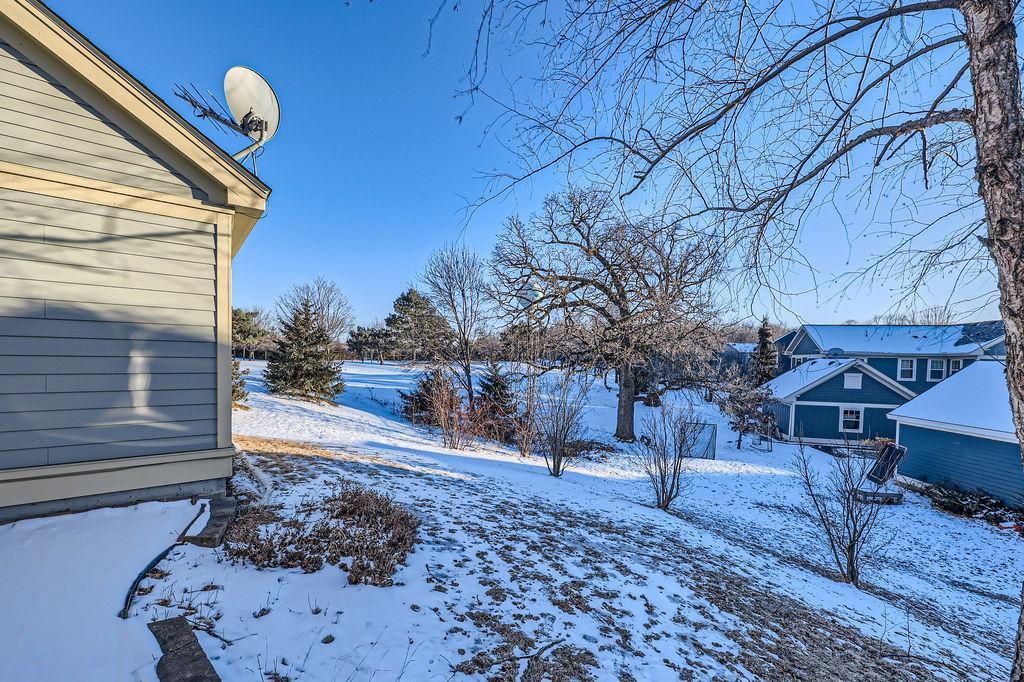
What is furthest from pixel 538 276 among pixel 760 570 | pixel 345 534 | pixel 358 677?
pixel 358 677

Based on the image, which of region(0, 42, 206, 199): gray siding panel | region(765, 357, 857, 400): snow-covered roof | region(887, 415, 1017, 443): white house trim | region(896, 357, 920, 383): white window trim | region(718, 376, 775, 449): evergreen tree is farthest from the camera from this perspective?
region(896, 357, 920, 383): white window trim

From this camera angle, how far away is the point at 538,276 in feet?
46.7

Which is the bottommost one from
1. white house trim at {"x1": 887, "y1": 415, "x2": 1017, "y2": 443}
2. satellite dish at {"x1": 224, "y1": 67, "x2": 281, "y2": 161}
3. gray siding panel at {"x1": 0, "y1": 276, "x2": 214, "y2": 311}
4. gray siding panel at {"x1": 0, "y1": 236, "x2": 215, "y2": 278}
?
white house trim at {"x1": 887, "y1": 415, "x2": 1017, "y2": 443}

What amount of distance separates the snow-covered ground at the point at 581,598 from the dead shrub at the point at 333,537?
0.12m

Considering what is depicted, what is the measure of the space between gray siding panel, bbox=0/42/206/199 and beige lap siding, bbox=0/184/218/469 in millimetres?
334

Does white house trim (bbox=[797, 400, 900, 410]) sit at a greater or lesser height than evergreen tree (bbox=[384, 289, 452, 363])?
lesser

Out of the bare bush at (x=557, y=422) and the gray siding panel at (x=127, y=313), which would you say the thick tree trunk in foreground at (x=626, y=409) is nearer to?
the bare bush at (x=557, y=422)

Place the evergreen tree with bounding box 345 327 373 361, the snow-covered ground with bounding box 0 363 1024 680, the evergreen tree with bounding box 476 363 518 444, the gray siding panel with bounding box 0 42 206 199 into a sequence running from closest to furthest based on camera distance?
1. the snow-covered ground with bounding box 0 363 1024 680
2. the gray siding panel with bounding box 0 42 206 199
3. the evergreen tree with bounding box 476 363 518 444
4. the evergreen tree with bounding box 345 327 373 361

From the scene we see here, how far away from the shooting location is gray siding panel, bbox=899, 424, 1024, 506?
10.6m

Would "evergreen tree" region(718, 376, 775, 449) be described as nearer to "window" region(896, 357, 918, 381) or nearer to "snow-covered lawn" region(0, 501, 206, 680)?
"window" region(896, 357, 918, 381)

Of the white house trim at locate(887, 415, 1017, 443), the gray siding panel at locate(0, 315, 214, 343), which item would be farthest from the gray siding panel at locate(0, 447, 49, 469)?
the white house trim at locate(887, 415, 1017, 443)

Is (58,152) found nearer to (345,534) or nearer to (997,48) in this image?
(345,534)

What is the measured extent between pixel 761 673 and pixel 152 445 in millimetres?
5407

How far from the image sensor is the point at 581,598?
3.44 meters
